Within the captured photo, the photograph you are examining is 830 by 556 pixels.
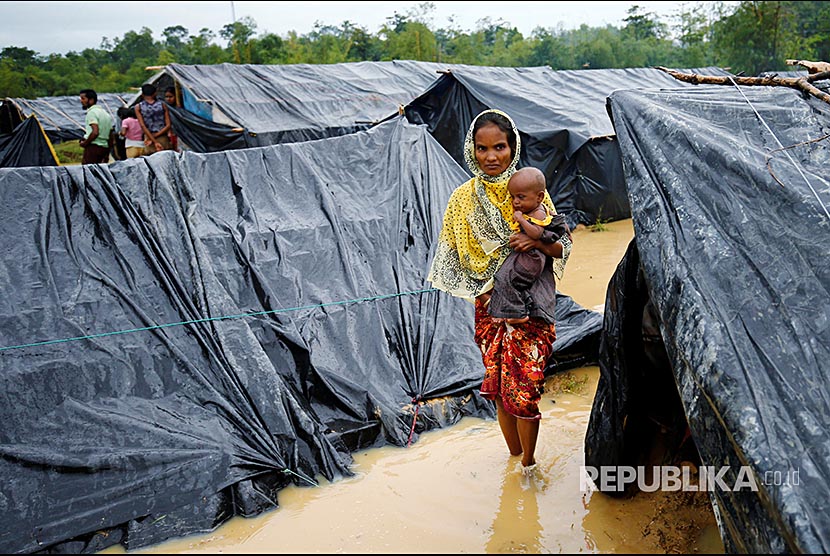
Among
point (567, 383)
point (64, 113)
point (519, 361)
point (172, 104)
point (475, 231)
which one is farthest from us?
point (64, 113)

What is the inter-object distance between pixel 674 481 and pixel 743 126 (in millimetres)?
1368

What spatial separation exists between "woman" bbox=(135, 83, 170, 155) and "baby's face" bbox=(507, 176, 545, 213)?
324 inches

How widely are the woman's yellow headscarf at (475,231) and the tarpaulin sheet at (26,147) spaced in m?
8.90

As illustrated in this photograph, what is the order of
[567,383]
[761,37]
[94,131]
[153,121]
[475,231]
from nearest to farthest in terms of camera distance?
[475,231], [567,383], [94,131], [153,121], [761,37]

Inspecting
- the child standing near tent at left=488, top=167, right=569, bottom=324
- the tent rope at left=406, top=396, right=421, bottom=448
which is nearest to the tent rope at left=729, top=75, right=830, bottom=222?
the child standing near tent at left=488, top=167, right=569, bottom=324

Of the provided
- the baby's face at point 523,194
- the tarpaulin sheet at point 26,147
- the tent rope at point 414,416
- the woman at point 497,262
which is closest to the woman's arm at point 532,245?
the woman at point 497,262

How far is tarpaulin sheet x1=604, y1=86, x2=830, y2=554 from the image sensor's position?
168 cm

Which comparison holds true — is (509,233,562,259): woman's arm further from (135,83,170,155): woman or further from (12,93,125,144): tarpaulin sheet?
Answer: (12,93,125,144): tarpaulin sheet

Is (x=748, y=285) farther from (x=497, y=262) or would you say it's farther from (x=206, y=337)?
(x=206, y=337)

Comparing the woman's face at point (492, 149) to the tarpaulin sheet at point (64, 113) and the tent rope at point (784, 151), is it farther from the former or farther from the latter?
the tarpaulin sheet at point (64, 113)

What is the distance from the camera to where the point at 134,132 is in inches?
382

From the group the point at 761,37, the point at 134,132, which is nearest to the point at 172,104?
the point at 134,132

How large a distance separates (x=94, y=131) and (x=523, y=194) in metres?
7.73

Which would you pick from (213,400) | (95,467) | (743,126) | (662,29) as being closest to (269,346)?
(213,400)
